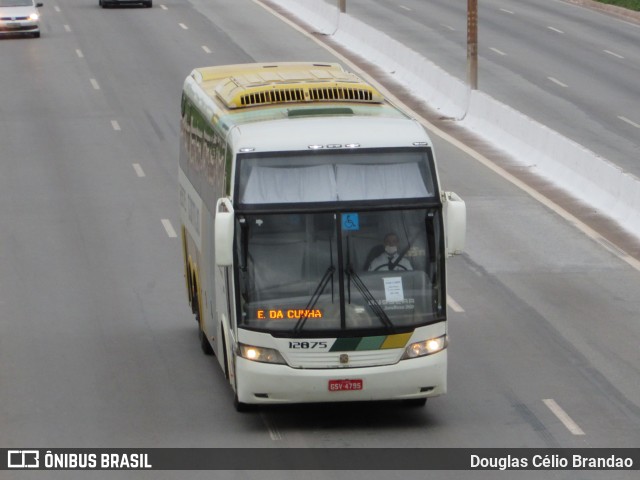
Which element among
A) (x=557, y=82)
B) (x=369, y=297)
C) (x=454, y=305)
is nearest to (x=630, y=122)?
(x=557, y=82)

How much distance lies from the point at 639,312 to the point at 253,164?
293 inches

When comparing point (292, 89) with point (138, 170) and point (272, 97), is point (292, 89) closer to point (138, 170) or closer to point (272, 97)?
point (272, 97)

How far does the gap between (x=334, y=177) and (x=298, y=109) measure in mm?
1423

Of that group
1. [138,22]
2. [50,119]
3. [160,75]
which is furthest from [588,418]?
[138,22]

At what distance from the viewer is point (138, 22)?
54281 mm

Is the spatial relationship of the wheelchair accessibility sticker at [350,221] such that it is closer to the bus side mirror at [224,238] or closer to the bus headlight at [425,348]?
the bus side mirror at [224,238]

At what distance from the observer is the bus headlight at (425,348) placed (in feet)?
49.2

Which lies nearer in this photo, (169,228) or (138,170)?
(169,228)

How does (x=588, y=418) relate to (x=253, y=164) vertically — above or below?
below

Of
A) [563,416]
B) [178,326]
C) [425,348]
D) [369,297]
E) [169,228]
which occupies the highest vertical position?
[369,297]

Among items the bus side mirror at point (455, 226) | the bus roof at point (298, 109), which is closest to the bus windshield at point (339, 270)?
the bus side mirror at point (455, 226)

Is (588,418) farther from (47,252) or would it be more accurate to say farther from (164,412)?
(47,252)

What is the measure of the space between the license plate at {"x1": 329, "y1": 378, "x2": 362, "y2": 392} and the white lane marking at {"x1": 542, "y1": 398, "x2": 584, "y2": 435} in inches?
87.8

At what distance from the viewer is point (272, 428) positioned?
15.4 metres
